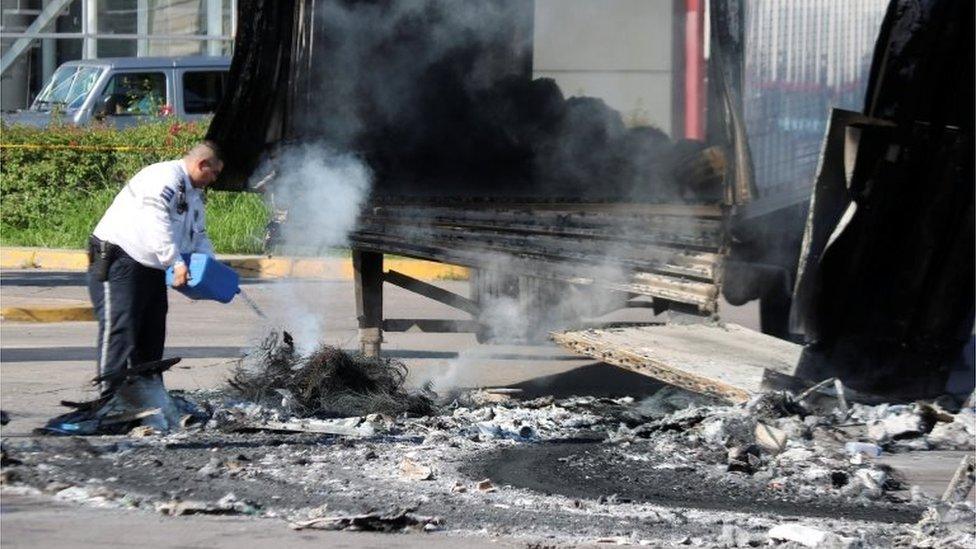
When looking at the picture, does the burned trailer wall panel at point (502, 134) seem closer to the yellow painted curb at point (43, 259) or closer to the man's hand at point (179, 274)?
the man's hand at point (179, 274)

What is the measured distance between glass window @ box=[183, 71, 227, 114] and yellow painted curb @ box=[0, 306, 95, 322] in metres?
7.22

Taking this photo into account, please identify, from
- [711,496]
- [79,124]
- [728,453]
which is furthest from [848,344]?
[79,124]

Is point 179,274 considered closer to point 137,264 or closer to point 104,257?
point 137,264

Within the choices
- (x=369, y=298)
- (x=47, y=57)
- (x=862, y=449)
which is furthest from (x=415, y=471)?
(x=47, y=57)

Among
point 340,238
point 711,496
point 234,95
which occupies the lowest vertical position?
point 711,496

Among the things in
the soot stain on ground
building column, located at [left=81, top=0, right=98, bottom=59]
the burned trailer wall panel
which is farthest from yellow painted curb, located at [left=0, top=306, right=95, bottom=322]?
building column, located at [left=81, top=0, right=98, bottom=59]

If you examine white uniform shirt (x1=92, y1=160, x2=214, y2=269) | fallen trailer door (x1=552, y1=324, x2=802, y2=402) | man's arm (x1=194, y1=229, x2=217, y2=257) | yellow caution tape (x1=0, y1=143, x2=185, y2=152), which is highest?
yellow caution tape (x1=0, y1=143, x2=185, y2=152)

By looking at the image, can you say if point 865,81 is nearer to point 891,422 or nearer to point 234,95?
point 891,422

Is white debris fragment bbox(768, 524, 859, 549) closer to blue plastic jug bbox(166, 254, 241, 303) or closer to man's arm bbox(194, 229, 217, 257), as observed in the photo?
blue plastic jug bbox(166, 254, 241, 303)

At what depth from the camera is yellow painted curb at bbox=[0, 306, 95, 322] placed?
37.3 ft

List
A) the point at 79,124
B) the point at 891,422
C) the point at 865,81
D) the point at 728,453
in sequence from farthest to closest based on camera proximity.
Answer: the point at 79,124
the point at 865,81
the point at 891,422
the point at 728,453

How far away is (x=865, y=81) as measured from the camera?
8.90 metres

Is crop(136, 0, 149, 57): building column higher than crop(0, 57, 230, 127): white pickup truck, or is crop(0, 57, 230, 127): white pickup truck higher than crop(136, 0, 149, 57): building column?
crop(136, 0, 149, 57): building column

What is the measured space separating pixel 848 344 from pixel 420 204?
2435 millimetres
